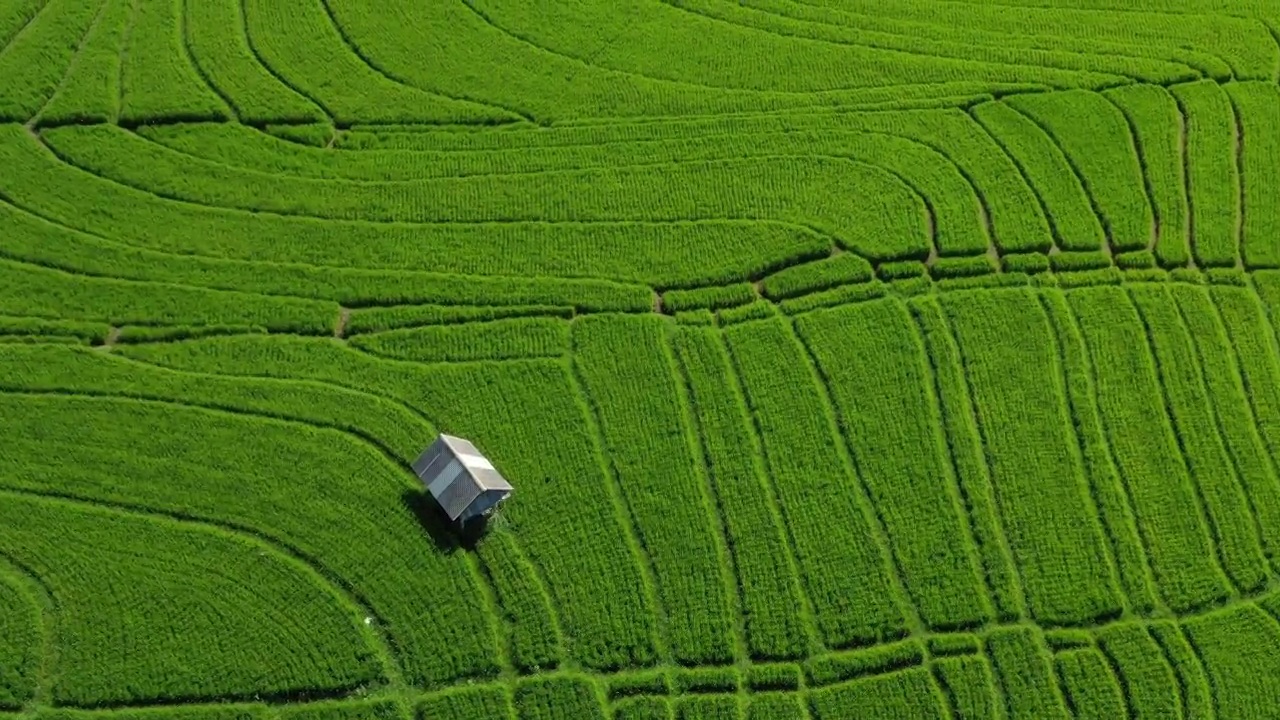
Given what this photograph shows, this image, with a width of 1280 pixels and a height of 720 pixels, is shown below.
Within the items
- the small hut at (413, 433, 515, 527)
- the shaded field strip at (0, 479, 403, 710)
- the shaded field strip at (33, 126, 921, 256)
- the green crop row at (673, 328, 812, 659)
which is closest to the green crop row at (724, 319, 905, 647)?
the green crop row at (673, 328, 812, 659)

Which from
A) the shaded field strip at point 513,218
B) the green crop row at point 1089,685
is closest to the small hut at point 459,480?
the shaded field strip at point 513,218

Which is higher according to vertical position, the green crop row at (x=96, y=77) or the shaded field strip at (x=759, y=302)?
the green crop row at (x=96, y=77)

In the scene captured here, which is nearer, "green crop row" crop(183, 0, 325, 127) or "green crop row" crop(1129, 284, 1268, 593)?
"green crop row" crop(1129, 284, 1268, 593)

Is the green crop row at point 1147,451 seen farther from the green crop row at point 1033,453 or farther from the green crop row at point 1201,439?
the green crop row at point 1033,453

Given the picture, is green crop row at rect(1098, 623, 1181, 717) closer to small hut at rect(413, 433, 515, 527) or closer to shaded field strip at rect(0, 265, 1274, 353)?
shaded field strip at rect(0, 265, 1274, 353)

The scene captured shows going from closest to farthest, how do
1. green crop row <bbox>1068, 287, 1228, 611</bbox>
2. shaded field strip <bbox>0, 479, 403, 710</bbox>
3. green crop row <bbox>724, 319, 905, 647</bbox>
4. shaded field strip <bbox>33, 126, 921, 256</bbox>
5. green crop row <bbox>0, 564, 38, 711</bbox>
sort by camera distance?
green crop row <bbox>0, 564, 38, 711</bbox> → shaded field strip <bbox>0, 479, 403, 710</bbox> → green crop row <bbox>724, 319, 905, 647</bbox> → green crop row <bbox>1068, 287, 1228, 611</bbox> → shaded field strip <bbox>33, 126, 921, 256</bbox>

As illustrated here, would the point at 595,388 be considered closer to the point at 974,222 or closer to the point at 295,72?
the point at 974,222
